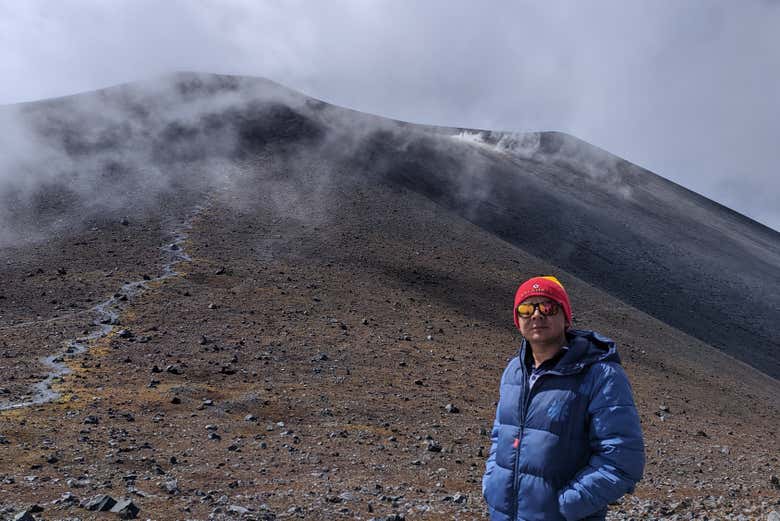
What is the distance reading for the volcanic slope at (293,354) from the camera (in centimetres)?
971

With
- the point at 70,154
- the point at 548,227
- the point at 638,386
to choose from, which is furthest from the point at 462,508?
the point at 548,227

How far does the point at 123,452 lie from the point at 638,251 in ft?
133

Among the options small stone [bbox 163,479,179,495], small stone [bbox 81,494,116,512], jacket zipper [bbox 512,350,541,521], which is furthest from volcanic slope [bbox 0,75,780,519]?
jacket zipper [bbox 512,350,541,521]

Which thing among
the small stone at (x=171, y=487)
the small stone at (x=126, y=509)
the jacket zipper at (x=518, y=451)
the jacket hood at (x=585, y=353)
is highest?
the jacket hood at (x=585, y=353)

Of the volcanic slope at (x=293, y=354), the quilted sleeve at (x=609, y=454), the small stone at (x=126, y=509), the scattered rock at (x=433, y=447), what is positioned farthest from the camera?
the scattered rock at (x=433, y=447)

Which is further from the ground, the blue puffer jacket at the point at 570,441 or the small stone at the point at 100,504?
the blue puffer jacket at the point at 570,441

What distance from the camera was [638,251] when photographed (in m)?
45.3

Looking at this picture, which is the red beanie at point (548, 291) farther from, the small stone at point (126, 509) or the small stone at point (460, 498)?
the small stone at point (460, 498)

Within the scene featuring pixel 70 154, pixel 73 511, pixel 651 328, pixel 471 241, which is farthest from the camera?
pixel 70 154

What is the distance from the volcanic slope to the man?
5.11 metres

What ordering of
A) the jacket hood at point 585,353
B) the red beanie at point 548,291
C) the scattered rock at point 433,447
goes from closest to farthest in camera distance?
the jacket hood at point 585,353 → the red beanie at point 548,291 → the scattered rock at point 433,447

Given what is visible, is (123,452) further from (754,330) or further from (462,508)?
(754,330)

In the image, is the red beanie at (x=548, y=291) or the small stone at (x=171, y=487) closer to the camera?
the red beanie at (x=548, y=291)

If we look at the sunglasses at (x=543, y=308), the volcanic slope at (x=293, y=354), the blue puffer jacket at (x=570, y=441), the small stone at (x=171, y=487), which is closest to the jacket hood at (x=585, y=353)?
the blue puffer jacket at (x=570, y=441)
